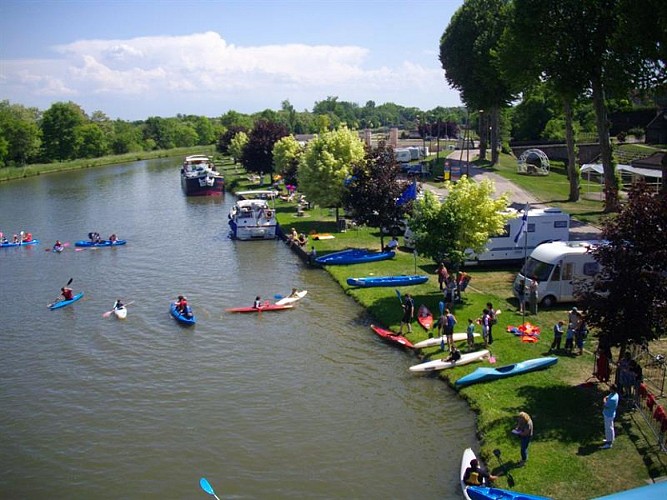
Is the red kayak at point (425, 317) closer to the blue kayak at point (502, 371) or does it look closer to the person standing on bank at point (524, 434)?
the blue kayak at point (502, 371)

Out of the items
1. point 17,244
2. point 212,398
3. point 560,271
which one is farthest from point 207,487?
point 17,244

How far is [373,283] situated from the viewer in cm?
3159

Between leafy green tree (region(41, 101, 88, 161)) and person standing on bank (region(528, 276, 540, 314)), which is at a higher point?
leafy green tree (region(41, 101, 88, 161))

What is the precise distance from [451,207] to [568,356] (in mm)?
8571

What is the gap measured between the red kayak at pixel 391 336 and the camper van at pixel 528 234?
9.07 m

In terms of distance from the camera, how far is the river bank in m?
14.4

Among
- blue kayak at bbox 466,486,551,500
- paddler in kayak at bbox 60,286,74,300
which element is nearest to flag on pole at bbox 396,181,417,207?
paddler in kayak at bbox 60,286,74,300

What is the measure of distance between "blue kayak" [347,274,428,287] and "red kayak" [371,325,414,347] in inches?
212

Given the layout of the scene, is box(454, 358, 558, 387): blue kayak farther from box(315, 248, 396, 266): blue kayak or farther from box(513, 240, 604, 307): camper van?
box(315, 248, 396, 266): blue kayak

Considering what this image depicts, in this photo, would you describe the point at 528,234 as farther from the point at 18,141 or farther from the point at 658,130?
the point at 18,141

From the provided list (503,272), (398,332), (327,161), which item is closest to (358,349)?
(398,332)

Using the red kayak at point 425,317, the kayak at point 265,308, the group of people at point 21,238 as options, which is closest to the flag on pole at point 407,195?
the kayak at point 265,308

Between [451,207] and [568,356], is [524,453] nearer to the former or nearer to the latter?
[568,356]

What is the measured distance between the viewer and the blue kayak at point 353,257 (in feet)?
119
